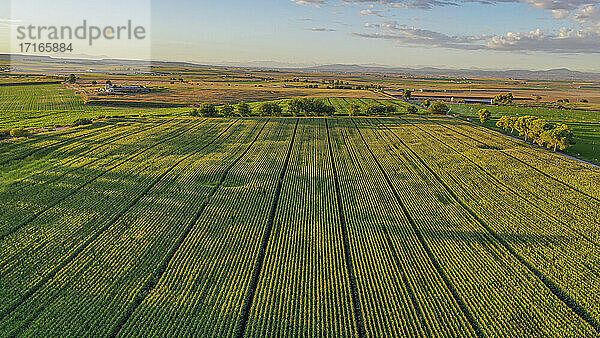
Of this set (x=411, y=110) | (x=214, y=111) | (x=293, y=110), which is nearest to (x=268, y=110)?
(x=293, y=110)

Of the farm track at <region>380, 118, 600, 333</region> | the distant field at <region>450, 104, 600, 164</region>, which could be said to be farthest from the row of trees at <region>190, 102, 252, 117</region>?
the farm track at <region>380, 118, 600, 333</region>

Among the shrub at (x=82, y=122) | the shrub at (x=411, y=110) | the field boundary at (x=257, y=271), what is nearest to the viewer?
the field boundary at (x=257, y=271)

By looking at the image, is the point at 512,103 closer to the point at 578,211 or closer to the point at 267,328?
the point at 578,211

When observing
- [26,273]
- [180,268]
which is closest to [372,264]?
[180,268]

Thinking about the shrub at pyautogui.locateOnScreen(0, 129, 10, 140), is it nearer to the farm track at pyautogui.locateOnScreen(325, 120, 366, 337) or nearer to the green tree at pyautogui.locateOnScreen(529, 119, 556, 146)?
the farm track at pyautogui.locateOnScreen(325, 120, 366, 337)

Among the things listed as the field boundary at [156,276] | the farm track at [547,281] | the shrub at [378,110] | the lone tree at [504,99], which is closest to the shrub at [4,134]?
the field boundary at [156,276]

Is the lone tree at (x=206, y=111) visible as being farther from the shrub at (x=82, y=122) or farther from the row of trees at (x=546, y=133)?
the row of trees at (x=546, y=133)

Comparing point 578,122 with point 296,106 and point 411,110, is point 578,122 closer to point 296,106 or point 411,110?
point 411,110
